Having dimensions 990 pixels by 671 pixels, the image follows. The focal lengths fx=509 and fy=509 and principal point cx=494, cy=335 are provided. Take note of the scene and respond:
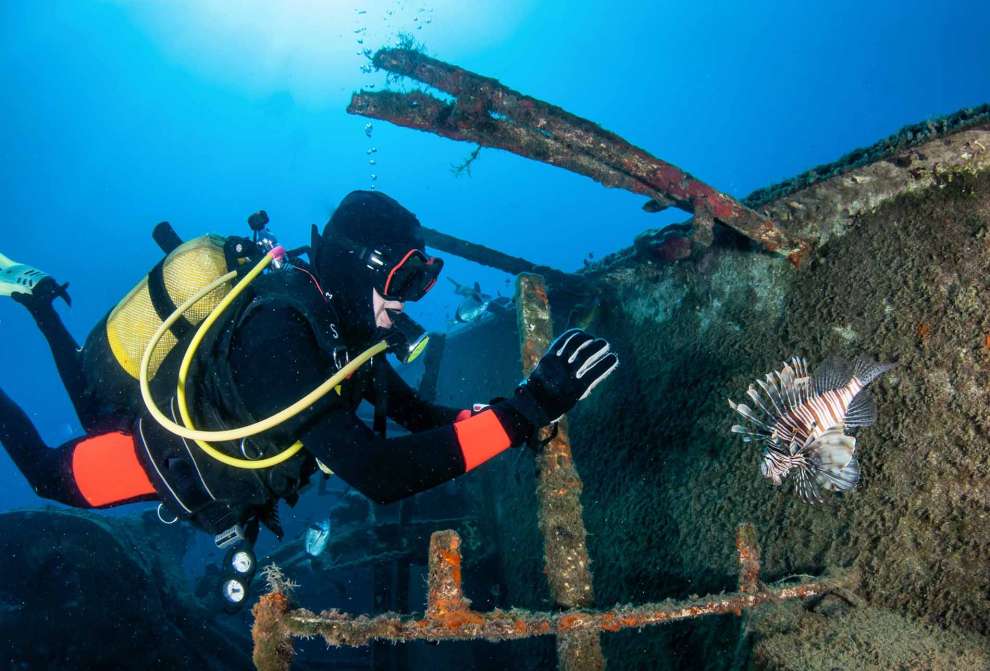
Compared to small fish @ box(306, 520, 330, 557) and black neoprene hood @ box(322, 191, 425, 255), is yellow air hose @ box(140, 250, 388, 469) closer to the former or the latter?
black neoprene hood @ box(322, 191, 425, 255)

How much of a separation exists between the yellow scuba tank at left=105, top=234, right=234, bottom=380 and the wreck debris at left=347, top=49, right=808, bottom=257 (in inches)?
46.3

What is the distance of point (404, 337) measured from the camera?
246 centimetres

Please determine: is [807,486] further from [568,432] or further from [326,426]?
[326,426]

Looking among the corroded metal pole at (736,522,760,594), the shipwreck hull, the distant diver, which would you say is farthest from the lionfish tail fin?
the distant diver

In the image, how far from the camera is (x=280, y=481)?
251 centimetres

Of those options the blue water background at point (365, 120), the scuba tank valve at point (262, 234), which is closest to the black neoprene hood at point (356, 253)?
the scuba tank valve at point (262, 234)

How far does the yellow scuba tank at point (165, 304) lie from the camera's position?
2713mm

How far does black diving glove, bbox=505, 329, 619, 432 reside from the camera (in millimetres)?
2510

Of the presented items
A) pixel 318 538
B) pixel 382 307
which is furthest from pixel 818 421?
pixel 318 538

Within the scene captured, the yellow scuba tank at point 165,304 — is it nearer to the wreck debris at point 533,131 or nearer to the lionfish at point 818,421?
the wreck debris at point 533,131

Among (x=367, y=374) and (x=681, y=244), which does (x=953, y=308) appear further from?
(x=367, y=374)

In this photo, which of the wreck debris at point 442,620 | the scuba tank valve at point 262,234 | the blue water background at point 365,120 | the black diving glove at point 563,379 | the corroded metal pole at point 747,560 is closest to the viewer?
the wreck debris at point 442,620

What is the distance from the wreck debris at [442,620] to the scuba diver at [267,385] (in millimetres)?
493

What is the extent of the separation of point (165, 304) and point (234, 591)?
5.08 feet
